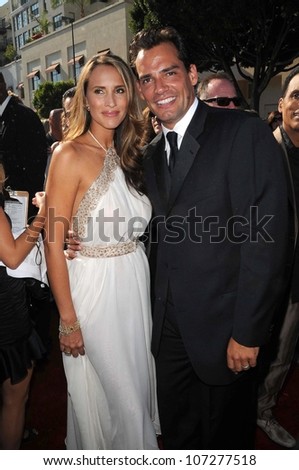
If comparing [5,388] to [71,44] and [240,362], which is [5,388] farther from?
[71,44]

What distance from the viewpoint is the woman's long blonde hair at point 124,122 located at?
7.73 ft

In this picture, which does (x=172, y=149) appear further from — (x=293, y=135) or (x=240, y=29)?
(x=240, y=29)

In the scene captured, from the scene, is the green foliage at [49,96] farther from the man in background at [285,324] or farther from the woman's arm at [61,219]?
the woman's arm at [61,219]

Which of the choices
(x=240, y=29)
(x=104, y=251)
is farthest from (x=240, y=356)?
(x=240, y=29)

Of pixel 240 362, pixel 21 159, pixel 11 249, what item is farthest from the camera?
pixel 21 159

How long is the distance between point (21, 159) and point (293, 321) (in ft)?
8.36

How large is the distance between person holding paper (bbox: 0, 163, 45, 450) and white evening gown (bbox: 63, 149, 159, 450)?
23cm

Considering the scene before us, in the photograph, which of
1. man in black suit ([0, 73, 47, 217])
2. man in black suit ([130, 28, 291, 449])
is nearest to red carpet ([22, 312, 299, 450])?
man in black suit ([130, 28, 291, 449])

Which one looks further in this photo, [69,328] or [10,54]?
[10,54]

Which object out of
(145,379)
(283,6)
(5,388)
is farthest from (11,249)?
(283,6)

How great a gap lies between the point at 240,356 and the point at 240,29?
841 inches

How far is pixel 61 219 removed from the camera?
2.14m

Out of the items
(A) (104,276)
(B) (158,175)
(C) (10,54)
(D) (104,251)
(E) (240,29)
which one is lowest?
(A) (104,276)
